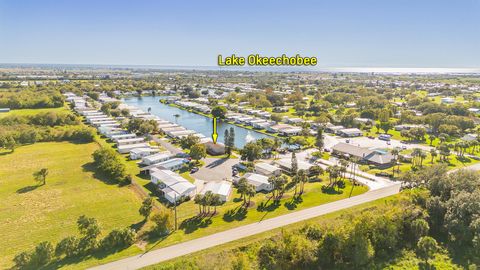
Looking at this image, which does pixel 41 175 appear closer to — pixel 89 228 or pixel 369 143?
pixel 89 228

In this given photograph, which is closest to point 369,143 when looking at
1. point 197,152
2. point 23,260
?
point 197,152

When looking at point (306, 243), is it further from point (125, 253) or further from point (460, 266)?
point (125, 253)

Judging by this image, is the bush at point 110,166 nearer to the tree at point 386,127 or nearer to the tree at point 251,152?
the tree at point 251,152

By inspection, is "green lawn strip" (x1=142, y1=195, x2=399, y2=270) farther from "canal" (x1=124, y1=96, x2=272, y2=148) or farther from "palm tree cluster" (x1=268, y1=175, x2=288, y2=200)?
"canal" (x1=124, y1=96, x2=272, y2=148)

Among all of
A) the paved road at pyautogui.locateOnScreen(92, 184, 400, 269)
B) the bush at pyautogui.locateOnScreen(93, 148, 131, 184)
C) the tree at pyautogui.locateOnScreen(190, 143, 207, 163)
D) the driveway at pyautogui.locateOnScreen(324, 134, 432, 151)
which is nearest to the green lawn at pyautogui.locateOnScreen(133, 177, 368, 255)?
the paved road at pyautogui.locateOnScreen(92, 184, 400, 269)

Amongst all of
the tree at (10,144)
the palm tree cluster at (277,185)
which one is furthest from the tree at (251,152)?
the tree at (10,144)
